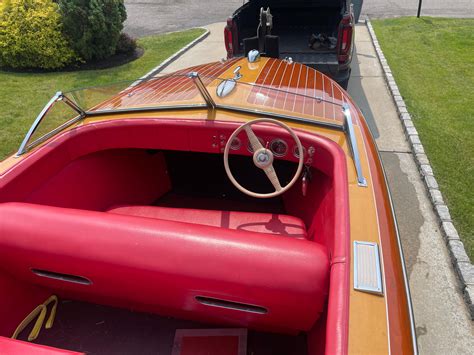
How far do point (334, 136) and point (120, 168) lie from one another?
1.62 meters

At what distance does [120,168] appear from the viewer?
2828mm

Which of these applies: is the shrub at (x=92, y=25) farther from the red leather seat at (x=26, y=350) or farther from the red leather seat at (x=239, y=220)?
the red leather seat at (x=26, y=350)

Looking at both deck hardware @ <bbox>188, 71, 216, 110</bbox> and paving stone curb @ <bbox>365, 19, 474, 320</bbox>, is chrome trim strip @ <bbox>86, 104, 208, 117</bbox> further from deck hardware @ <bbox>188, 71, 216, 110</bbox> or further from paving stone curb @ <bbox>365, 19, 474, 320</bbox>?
paving stone curb @ <bbox>365, 19, 474, 320</bbox>

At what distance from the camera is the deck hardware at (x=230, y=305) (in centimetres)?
159

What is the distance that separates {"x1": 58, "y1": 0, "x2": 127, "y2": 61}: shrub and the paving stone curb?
530 centimetres

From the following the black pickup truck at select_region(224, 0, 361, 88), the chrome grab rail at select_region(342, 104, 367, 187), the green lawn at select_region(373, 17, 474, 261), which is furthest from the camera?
the black pickup truck at select_region(224, 0, 361, 88)

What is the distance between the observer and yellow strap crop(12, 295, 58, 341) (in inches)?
78.4

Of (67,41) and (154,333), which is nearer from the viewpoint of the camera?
(154,333)

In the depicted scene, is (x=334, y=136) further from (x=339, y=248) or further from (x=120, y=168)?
(x=120, y=168)

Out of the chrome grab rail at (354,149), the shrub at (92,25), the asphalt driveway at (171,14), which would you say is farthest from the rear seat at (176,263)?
the asphalt driveway at (171,14)

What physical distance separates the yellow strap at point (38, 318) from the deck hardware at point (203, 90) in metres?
1.53

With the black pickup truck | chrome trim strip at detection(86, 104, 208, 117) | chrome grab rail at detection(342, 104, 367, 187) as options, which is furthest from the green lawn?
chrome trim strip at detection(86, 104, 208, 117)

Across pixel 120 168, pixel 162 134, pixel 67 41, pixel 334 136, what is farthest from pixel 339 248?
pixel 67 41

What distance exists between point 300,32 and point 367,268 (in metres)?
6.37
